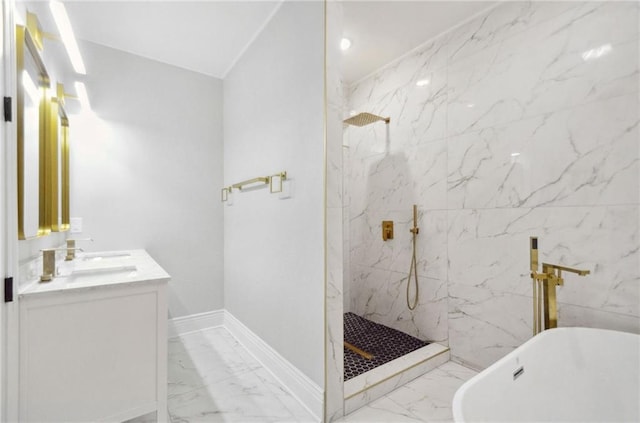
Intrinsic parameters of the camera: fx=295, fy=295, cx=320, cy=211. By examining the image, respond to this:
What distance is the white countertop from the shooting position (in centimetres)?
135

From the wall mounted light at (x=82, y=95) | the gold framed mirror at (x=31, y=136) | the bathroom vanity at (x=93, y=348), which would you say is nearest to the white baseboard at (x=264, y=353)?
the bathroom vanity at (x=93, y=348)

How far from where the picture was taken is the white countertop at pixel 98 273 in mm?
1346

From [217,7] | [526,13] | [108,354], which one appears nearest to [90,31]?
[217,7]

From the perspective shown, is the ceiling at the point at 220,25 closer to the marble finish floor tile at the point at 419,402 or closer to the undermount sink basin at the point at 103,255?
the undermount sink basin at the point at 103,255

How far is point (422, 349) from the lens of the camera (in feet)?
7.44

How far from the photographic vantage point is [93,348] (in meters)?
1.39

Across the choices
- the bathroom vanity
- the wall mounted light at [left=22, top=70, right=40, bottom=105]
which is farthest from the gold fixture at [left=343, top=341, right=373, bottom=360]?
the wall mounted light at [left=22, top=70, right=40, bottom=105]

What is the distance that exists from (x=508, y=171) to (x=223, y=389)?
2371 mm

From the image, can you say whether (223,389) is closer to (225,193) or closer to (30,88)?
(225,193)

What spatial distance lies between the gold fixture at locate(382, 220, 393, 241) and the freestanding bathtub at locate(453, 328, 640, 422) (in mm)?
1429

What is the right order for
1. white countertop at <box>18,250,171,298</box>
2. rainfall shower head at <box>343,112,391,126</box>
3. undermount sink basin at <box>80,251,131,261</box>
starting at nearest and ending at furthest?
white countertop at <box>18,250,171,298</box>, undermount sink basin at <box>80,251,131,261</box>, rainfall shower head at <box>343,112,391,126</box>

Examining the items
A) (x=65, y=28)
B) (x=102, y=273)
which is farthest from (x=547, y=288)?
(x=65, y=28)

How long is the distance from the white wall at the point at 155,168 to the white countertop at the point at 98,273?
1.27 ft

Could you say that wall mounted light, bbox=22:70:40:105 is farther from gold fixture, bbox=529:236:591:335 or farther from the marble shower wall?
gold fixture, bbox=529:236:591:335
